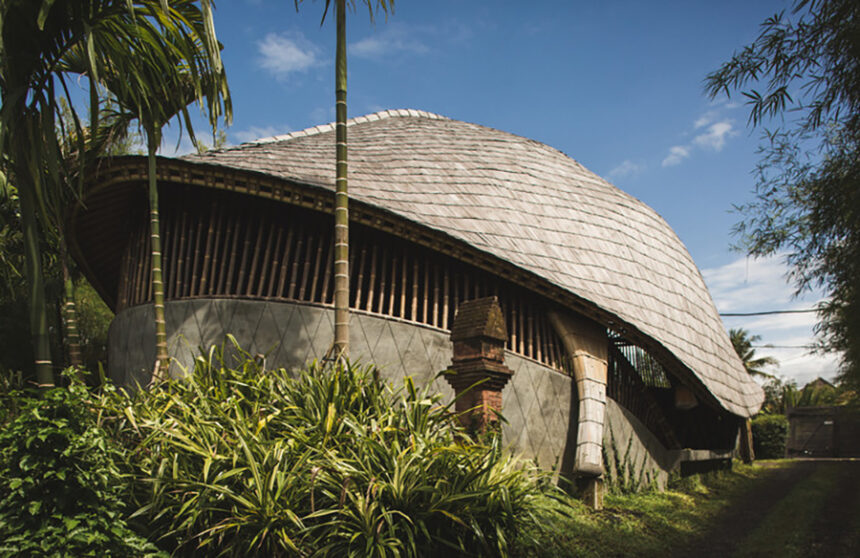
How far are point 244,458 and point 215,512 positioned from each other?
1.92 ft

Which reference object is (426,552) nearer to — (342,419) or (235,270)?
(342,419)

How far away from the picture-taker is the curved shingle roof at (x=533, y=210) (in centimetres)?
1294

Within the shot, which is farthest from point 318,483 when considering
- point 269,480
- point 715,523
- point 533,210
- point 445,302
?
point 533,210

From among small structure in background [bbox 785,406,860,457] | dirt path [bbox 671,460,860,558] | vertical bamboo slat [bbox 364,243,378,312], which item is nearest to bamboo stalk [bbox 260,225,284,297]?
vertical bamboo slat [bbox 364,243,378,312]

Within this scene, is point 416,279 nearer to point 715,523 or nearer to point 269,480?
point 269,480

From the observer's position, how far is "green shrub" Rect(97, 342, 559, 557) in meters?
6.30

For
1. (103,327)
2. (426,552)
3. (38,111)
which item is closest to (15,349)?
(103,327)

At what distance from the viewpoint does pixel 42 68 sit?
8.22 m

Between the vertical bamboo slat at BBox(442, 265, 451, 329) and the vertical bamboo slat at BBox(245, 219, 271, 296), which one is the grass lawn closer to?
A: the vertical bamboo slat at BBox(442, 265, 451, 329)

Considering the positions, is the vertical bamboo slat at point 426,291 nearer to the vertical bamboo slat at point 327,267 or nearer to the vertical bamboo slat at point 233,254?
the vertical bamboo slat at point 327,267

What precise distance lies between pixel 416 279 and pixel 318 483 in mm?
6207

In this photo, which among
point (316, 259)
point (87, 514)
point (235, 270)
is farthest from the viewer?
point (235, 270)

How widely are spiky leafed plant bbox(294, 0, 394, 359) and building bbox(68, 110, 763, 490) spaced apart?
43.2 inches

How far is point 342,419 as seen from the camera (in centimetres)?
743
